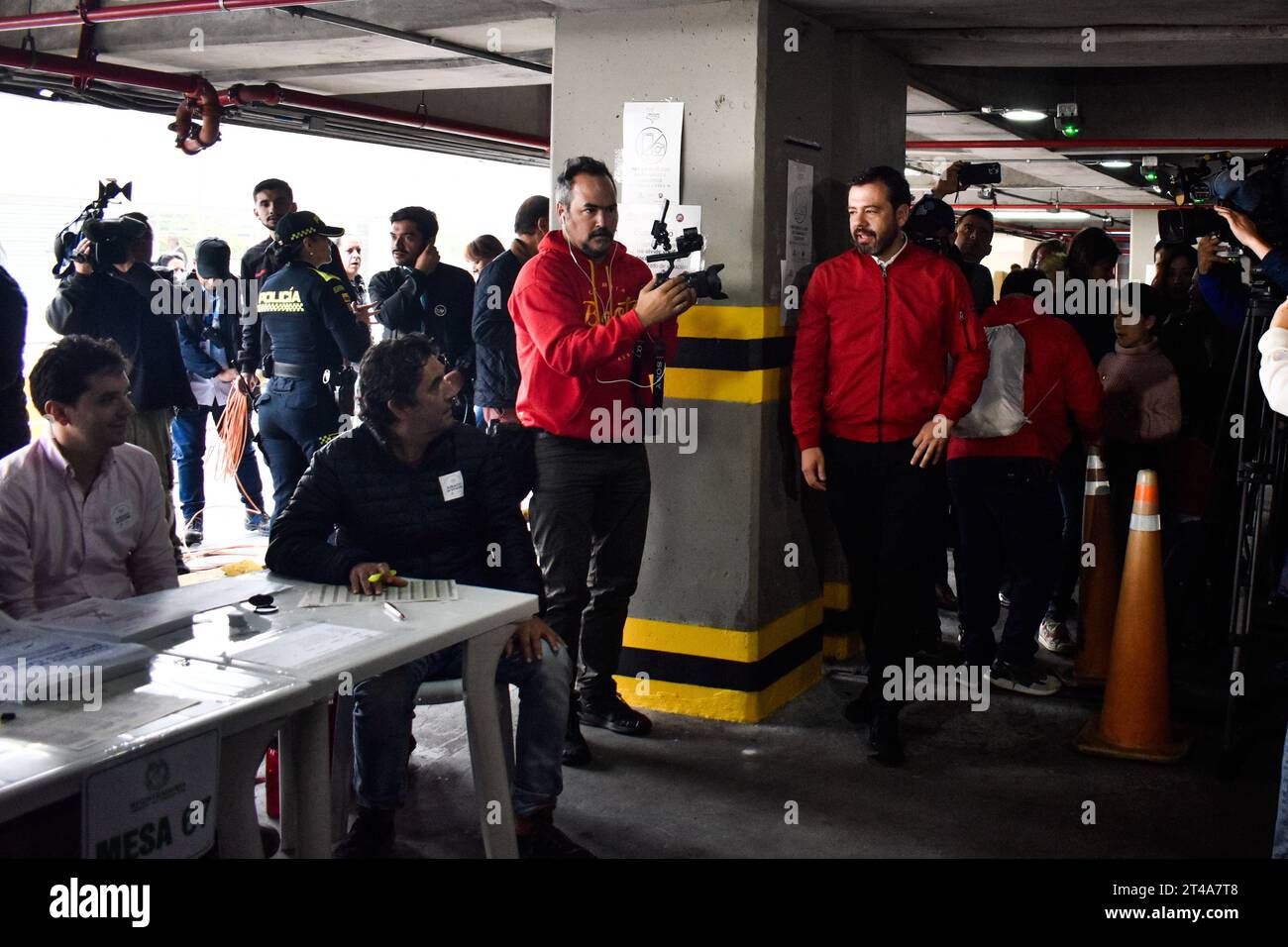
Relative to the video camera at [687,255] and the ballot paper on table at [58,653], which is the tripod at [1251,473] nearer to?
the video camera at [687,255]

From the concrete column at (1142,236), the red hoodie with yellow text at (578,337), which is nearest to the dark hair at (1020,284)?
the red hoodie with yellow text at (578,337)

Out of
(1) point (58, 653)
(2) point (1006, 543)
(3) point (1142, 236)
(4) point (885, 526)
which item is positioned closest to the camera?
(1) point (58, 653)

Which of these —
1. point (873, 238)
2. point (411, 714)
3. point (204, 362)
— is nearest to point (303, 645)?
point (411, 714)

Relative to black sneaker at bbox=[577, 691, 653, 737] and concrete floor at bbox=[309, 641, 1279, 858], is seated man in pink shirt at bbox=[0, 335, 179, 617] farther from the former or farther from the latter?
black sneaker at bbox=[577, 691, 653, 737]

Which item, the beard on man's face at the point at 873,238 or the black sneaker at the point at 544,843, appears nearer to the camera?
the black sneaker at the point at 544,843

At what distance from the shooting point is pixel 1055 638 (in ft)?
16.2

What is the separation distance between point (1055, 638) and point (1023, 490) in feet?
3.25

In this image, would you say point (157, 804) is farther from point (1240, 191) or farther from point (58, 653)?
point (1240, 191)

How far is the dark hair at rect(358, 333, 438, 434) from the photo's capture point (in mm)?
2908

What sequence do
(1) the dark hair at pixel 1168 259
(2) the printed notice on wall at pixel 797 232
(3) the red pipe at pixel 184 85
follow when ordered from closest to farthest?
(2) the printed notice on wall at pixel 797 232 → (1) the dark hair at pixel 1168 259 → (3) the red pipe at pixel 184 85

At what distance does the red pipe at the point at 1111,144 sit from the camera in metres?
7.96

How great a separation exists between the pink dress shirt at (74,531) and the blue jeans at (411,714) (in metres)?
0.64

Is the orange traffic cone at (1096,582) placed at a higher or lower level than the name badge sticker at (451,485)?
lower

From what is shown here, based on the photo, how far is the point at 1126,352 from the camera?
471 centimetres
